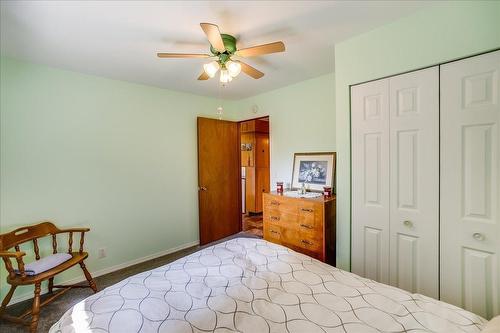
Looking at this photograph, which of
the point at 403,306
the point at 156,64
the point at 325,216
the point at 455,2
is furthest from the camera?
the point at 156,64

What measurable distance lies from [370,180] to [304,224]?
0.83 meters

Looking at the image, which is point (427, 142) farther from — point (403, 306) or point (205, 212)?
point (205, 212)

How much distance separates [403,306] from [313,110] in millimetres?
2412

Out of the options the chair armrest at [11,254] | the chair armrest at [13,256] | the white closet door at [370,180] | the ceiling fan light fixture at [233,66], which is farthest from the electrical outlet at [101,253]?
the white closet door at [370,180]

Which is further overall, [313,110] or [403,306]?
[313,110]

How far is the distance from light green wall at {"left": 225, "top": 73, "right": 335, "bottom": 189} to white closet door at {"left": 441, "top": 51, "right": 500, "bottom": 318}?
137cm

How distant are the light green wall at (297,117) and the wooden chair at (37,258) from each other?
258 centimetres

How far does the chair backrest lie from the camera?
2.04 m

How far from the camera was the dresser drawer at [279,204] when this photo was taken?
101 inches

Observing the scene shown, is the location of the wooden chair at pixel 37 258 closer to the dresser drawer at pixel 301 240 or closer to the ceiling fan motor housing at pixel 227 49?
the dresser drawer at pixel 301 240

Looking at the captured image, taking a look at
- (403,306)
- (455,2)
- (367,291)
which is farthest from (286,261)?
(455,2)

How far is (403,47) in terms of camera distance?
1.77 metres

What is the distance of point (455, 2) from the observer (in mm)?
1543

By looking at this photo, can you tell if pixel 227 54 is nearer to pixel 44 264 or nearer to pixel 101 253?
pixel 44 264
